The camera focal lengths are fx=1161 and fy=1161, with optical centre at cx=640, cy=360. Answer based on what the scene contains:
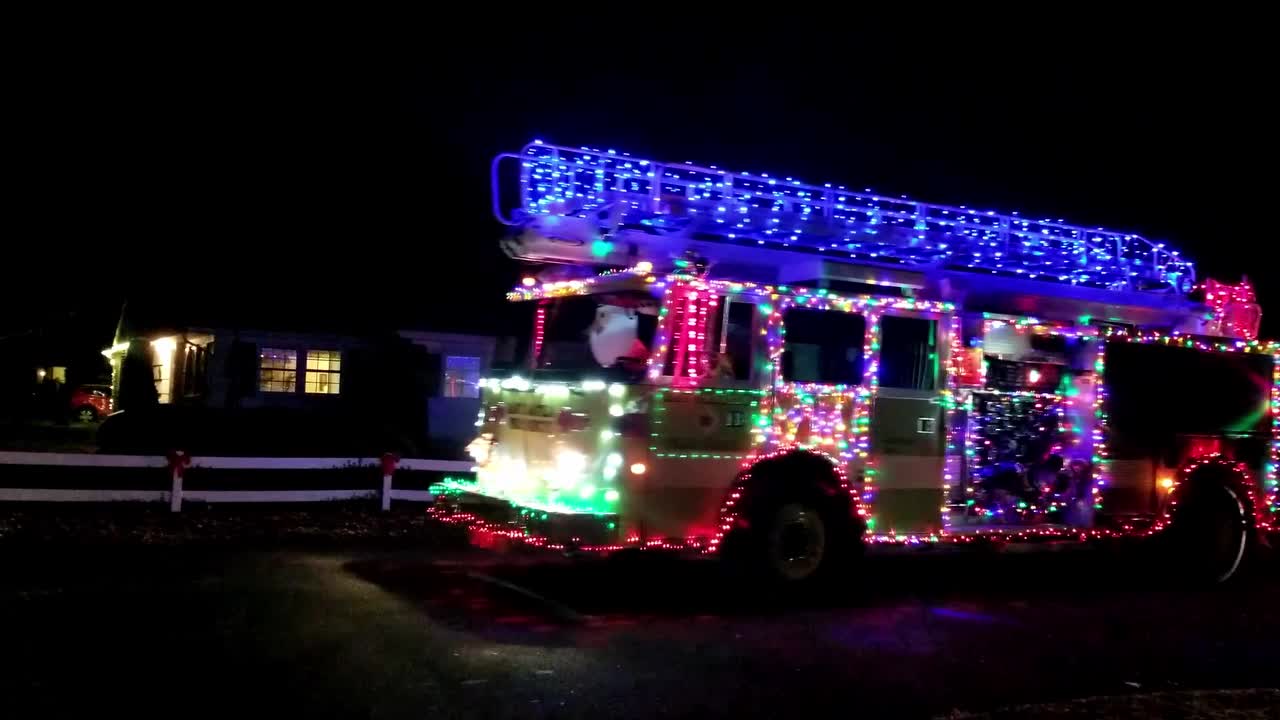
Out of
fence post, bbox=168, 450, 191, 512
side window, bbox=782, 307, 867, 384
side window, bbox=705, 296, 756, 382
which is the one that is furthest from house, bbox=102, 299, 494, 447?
side window, bbox=705, 296, 756, 382

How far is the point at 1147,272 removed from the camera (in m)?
12.2

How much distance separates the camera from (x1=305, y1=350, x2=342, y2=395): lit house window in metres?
26.9

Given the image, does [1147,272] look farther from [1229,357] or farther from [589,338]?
[589,338]

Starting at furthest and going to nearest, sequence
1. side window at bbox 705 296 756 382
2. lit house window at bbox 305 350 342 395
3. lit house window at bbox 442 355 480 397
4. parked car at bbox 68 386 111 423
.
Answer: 1. parked car at bbox 68 386 111 423
2. lit house window at bbox 442 355 480 397
3. lit house window at bbox 305 350 342 395
4. side window at bbox 705 296 756 382

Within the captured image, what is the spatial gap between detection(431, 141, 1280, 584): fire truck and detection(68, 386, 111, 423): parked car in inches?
1178

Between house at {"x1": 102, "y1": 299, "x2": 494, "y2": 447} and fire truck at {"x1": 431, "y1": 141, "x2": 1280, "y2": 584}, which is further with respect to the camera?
house at {"x1": 102, "y1": 299, "x2": 494, "y2": 447}

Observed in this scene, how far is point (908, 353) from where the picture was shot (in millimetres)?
→ 10016

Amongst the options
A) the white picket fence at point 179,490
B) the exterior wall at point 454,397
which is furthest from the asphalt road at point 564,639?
the exterior wall at point 454,397

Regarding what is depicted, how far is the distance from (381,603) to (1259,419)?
8.99 metres

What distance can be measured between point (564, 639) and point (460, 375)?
2013 cm

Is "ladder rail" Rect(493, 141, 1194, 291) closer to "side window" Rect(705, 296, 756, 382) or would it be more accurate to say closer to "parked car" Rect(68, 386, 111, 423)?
"side window" Rect(705, 296, 756, 382)

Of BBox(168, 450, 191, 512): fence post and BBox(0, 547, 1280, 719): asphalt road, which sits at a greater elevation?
BBox(168, 450, 191, 512): fence post

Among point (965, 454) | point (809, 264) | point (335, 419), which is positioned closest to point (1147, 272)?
point (965, 454)

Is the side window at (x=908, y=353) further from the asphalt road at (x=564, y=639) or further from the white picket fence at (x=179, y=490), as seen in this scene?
the white picket fence at (x=179, y=490)
